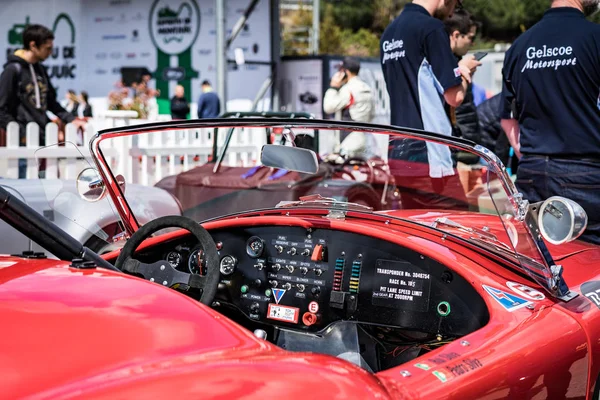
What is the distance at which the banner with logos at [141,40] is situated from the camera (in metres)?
17.8

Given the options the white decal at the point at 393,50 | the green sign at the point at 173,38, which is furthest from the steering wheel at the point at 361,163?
the green sign at the point at 173,38

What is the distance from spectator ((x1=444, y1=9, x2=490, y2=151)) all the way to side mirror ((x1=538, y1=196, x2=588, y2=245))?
271cm

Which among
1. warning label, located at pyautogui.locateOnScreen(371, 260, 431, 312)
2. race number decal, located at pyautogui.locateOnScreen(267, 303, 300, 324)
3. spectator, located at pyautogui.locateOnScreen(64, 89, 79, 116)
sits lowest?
race number decal, located at pyautogui.locateOnScreen(267, 303, 300, 324)

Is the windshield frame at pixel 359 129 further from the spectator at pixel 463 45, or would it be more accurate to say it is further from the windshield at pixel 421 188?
the spectator at pixel 463 45

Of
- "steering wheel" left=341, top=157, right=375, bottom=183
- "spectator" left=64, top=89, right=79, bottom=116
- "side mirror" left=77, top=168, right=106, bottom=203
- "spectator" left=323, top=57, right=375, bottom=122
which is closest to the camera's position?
"side mirror" left=77, top=168, right=106, bottom=203

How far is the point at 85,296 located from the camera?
205cm

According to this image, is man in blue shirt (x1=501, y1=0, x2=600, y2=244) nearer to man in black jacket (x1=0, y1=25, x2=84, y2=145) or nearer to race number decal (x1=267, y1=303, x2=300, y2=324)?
race number decal (x1=267, y1=303, x2=300, y2=324)

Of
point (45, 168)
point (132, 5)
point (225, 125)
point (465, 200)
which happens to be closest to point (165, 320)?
point (225, 125)

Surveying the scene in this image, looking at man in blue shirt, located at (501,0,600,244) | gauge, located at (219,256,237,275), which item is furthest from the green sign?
gauge, located at (219,256,237,275)

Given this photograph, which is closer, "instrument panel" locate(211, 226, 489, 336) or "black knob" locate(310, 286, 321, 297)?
"instrument panel" locate(211, 226, 489, 336)

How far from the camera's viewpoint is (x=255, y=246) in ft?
9.80

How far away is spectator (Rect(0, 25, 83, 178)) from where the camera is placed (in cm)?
765

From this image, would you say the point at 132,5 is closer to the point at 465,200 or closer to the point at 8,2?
the point at 8,2

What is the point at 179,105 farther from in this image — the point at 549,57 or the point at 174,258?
the point at 174,258
